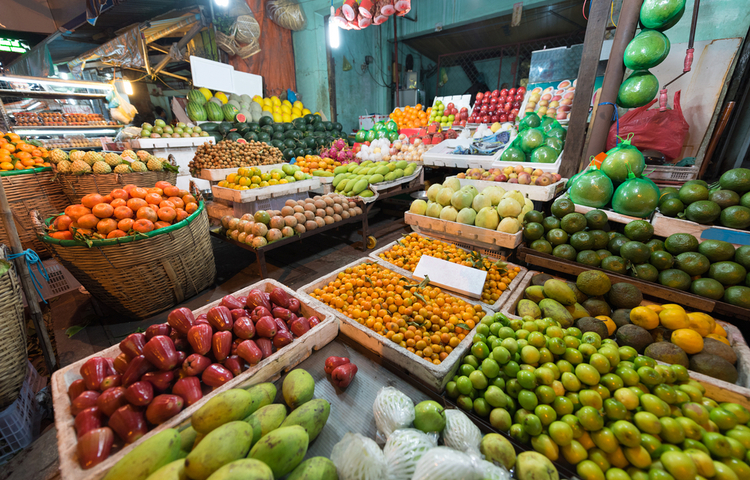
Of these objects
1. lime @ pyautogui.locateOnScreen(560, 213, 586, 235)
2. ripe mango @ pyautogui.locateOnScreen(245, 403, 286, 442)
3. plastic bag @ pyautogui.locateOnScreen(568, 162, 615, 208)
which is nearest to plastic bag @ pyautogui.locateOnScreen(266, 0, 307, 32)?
plastic bag @ pyautogui.locateOnScreen(568, 162, 615, 208)

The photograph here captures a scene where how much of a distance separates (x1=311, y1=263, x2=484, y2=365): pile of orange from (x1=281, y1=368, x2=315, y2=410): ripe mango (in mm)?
580

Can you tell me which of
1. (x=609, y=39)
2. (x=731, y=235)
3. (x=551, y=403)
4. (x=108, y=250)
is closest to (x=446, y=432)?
(x=551, y=403)

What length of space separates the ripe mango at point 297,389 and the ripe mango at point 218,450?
0.96ft

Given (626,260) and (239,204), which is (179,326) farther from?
(239,204)

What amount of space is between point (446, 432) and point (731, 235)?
2.53 meters

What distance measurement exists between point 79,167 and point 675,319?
590 centimetres

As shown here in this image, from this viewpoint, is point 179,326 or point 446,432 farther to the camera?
point 179,326

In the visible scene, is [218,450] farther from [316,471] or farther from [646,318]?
[646,318]

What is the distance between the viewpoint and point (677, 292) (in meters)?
1.78

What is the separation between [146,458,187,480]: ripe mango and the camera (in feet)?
2.50

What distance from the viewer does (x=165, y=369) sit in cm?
123

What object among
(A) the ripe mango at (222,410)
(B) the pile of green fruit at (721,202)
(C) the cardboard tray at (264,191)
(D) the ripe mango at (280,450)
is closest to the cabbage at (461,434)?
(D) the ripe mango at (280,450)

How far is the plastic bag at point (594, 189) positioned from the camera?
2.57 meters

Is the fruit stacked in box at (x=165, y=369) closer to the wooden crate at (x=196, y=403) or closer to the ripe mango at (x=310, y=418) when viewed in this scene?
the wooden crate at (x=196, y=403)
